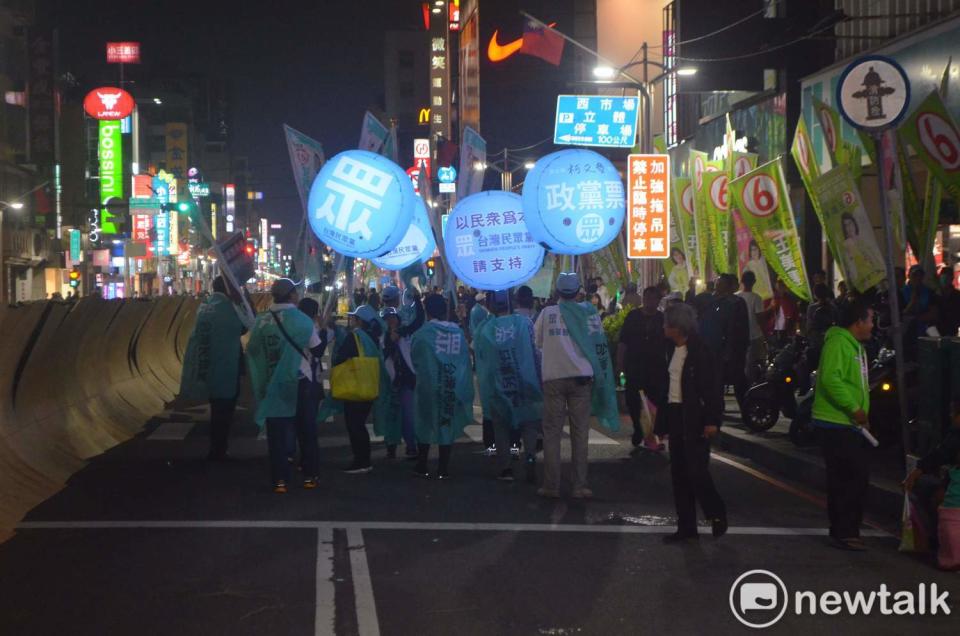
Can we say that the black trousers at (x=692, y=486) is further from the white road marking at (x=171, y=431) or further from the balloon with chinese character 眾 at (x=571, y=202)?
the white road marking at (x=171, y=431)

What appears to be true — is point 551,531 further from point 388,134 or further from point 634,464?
point 388,134

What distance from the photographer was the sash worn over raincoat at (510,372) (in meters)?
10.8

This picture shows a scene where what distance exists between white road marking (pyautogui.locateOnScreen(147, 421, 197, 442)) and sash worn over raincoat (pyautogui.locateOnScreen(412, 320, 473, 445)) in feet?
13.9

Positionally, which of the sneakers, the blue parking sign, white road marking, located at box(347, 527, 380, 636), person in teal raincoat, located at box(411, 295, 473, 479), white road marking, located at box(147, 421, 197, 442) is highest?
the blue parking sign

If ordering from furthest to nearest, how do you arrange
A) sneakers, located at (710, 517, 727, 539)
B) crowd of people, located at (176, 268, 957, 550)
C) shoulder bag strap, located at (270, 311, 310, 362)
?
shoulder bag strap, located at (270, 311, 310, 362), sneakers, located at (710, 517, 727, 539), crowd of people, located at (176, 268, 957, 550)

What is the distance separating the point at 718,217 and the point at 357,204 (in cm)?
941

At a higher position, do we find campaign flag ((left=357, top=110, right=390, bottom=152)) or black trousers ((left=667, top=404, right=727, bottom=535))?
campaign flag ((left=357, top=110, right=390, bottom=152))

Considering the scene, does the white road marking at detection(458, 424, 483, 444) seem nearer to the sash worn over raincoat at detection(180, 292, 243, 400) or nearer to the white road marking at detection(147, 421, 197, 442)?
the sash worn over raincoat at detection(180, 292, 243, 400)

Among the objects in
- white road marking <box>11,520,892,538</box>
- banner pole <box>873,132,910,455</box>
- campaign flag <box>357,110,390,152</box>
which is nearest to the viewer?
white road marking <box>11,520,892,538</box>

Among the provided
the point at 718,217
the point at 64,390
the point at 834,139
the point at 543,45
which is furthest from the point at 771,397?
the point at 543,45

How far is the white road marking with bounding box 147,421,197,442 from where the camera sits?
14.0 metres

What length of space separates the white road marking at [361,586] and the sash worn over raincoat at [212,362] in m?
3.96

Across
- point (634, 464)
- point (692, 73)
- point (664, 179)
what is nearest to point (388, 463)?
point (634, 464)

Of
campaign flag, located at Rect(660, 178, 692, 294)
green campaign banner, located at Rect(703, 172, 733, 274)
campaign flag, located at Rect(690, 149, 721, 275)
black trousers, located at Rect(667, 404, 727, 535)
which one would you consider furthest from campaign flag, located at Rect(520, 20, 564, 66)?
black trousers, located at Rect(667, 404, 727, 535)
